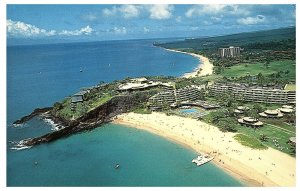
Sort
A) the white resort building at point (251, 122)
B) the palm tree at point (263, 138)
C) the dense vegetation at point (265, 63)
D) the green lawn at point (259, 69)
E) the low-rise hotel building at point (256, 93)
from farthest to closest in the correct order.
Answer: the green lawn at point (259, 69), the dense vegetation at point (265, 63), the low-rise hotel building at point (256, 93), the white resort building at point (251, 122), the palm tree at point (263, 138)

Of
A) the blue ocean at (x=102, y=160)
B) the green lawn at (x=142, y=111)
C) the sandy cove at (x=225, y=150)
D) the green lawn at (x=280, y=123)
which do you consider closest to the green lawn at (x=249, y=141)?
the sandy cove at (x=225, y=150)

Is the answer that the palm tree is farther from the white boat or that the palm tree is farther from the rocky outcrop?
the rocky outcrop

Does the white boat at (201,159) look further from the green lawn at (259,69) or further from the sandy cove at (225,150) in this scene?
the green lawn at (259,69)

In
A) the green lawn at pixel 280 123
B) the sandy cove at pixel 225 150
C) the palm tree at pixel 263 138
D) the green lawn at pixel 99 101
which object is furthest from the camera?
the green lawn at pixel 99 101

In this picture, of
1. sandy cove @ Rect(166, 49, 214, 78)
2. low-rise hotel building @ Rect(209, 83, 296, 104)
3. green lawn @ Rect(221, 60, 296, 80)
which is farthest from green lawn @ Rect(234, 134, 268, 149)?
sandy cove @ Rect(166, 49, 214, 78)

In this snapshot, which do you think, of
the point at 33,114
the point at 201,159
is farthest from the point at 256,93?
the point at 33,114
